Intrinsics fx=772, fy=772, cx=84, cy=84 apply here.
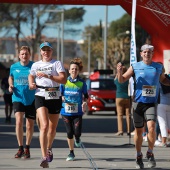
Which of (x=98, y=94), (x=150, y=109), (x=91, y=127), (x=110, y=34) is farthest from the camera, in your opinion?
(x=110, y=34)

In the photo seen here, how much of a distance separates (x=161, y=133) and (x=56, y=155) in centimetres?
323

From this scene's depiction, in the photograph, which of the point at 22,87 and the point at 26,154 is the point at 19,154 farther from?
the point at 22,87

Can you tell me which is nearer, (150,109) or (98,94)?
(150,109)

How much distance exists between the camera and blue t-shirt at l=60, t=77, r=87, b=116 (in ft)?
43.9

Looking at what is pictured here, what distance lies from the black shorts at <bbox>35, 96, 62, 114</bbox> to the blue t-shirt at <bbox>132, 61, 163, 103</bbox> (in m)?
1.28

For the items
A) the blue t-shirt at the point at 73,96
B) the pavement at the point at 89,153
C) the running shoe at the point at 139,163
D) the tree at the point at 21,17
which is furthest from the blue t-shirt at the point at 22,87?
the tree at the point at 21,17

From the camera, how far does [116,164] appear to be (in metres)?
→ 12.6

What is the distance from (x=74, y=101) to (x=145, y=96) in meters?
1.68

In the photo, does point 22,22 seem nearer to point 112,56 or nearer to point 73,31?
point 73,31

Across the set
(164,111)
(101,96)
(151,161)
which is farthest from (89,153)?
(101,96)

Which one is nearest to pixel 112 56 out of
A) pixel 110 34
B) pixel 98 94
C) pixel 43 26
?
pixel 110 34

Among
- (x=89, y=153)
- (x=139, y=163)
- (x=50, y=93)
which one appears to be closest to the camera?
(x=50, y=93)

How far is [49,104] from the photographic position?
12.0 metres

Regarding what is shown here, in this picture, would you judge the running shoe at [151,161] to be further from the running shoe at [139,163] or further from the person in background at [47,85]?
the person in background at [47,85]
